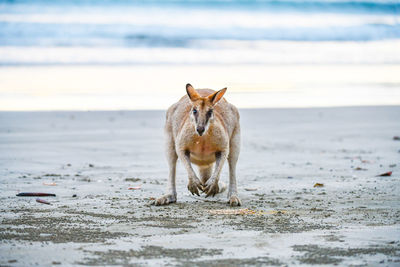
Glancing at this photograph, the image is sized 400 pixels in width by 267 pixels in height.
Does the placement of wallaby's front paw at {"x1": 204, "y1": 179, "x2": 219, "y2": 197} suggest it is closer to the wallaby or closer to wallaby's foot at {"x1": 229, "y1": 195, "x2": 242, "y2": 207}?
the wallaby

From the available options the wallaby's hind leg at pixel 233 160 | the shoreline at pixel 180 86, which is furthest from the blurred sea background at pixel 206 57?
the wallaby's hind leg at pixel 233 160

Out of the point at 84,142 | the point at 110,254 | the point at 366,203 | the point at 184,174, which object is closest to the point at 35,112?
the point at 84,142

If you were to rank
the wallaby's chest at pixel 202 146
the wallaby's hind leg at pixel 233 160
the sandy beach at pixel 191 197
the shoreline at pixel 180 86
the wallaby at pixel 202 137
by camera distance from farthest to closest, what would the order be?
the shoreline at pixel 180 86 → the wallaby's hind leg at pixel 233 160 → the wallaby's chest at pixel 202 146 → the wallaby at pixel 202 137 → the sandy beach at pixel 191 197

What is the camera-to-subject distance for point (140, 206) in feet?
18.9

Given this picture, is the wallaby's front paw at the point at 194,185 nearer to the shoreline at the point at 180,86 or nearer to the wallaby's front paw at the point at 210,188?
the wallaby's front paw at the point at 210,188

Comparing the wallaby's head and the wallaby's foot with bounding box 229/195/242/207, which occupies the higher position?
the wallaby's head

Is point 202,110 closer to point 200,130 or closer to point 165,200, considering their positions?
point 200,130

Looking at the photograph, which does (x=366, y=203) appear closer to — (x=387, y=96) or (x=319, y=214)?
(x=319, y=214)

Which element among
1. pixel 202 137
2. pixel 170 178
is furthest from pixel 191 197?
pixel 202 137

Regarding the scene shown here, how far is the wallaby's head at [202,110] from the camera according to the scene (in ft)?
18.5

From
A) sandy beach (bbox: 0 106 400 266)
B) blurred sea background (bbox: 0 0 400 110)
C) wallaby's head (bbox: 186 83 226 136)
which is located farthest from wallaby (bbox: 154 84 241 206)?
blurred sea background (bbox: 0 0 400 110)

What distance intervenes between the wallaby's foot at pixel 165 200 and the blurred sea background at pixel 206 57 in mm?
6630

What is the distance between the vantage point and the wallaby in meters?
5.82

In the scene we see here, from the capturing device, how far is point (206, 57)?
1741 cm
